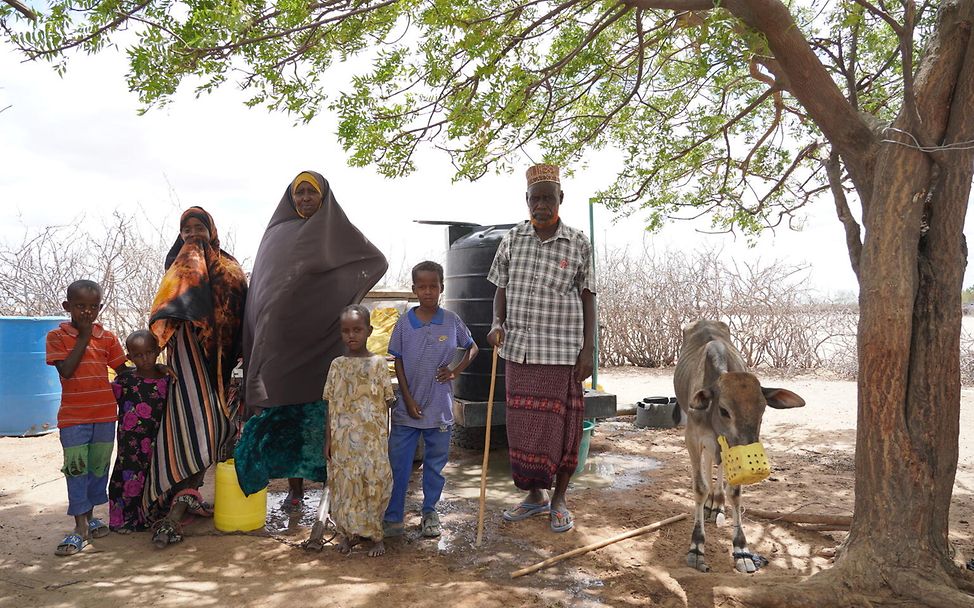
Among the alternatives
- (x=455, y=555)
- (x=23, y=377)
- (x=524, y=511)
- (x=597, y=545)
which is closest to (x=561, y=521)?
(x=524, y=511)

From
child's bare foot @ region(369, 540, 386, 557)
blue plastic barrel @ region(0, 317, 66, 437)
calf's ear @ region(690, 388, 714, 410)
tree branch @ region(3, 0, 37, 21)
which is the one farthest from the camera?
blue plastic barrel @ region(0, 317, 66, 437)

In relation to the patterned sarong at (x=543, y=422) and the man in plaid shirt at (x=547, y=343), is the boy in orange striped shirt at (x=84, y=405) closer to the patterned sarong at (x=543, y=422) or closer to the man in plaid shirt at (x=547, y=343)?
the man in plaid shirt at (x=547, y=343)

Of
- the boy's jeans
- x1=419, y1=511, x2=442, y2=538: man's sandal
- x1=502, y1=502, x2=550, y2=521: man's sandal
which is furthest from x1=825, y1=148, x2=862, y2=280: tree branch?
the boy's jeans

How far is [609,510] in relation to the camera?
450 cm

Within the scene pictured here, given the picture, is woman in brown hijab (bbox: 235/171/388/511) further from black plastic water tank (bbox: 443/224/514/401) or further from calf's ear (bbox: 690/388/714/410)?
calf's ear (bbox: 690/388/714/410)

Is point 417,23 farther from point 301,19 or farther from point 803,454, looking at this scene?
point 803,454

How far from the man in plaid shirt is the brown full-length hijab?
1.03 meters

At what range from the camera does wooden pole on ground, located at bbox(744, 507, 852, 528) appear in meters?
3.88

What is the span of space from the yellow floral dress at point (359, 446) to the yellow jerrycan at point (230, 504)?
0.69 metres

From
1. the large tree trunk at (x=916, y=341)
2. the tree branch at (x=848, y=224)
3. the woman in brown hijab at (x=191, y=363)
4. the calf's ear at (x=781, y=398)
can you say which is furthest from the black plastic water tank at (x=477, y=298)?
the large tree trunk at (x=916, y=341)

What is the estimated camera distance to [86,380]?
373 cm

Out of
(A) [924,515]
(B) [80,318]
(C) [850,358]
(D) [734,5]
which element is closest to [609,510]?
(A) [924,515]

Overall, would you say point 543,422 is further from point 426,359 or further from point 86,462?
point 86,462

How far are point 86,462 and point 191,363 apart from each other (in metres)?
0.78
